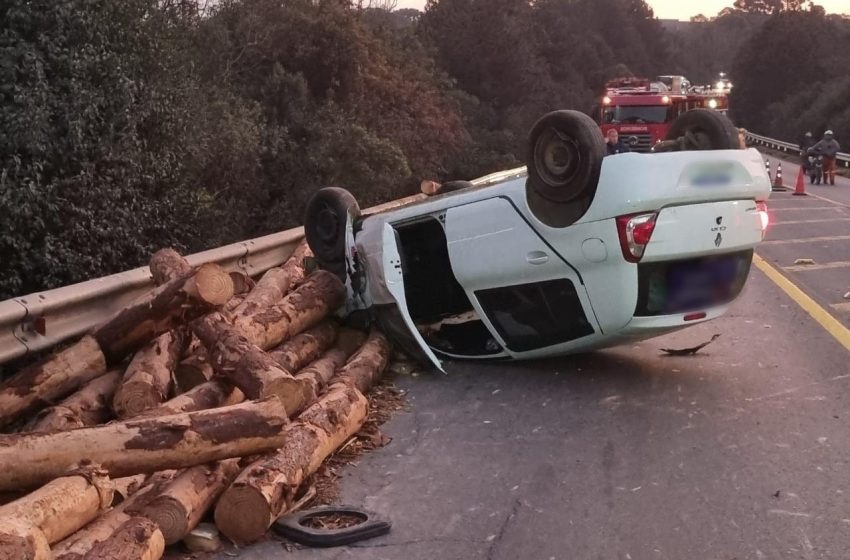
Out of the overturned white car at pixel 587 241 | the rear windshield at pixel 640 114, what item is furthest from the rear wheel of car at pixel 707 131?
the rear windshield at pixel 640 114

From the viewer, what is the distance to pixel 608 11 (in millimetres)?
96375

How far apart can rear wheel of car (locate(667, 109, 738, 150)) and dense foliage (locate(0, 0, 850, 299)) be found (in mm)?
5665

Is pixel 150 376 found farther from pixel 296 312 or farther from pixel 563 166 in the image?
pixel 563 166

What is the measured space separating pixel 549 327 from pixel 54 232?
5055 millimetres

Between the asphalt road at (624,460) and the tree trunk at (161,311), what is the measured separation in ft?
4.87

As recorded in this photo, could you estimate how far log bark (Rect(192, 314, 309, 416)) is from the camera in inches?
227

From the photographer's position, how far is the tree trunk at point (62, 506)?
3869 millimetres

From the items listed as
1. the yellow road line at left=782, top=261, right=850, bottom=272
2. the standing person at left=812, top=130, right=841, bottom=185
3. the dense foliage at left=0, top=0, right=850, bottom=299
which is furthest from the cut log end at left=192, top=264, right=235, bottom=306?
the standing person at left=812, top=130, right=841, bottom=185

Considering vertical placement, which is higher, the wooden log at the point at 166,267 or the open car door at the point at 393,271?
the wooden log at the point at 166,267

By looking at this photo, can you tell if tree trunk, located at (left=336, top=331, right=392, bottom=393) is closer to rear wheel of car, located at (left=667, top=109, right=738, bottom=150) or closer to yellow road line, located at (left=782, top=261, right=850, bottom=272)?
rear wheel of car, located at (left=667, top=109, right=738, bottom=150)

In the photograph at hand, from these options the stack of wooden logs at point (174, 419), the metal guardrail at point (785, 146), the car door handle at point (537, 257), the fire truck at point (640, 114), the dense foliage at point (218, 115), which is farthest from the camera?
the metal guardrail at point (785, 146)

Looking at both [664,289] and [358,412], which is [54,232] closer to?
[358,412]

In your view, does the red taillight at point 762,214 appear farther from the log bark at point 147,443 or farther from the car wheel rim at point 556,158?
the log bark at point 147,443

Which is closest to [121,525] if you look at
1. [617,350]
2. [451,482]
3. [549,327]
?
[451,482]
